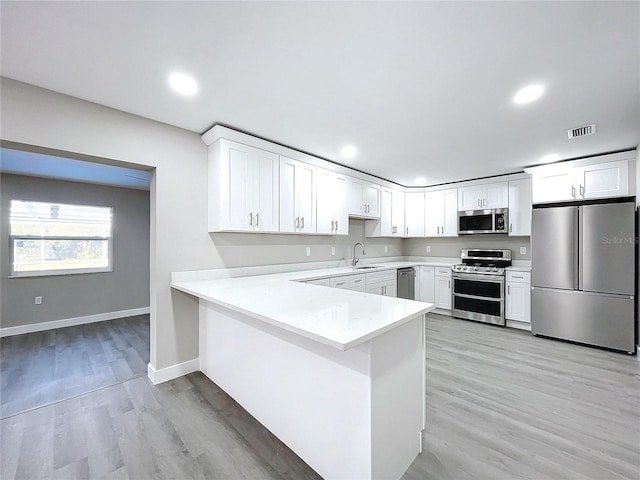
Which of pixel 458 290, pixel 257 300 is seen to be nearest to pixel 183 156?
pixel 257 300

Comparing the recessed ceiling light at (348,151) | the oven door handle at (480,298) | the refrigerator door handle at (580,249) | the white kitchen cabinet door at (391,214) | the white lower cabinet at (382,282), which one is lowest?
the oven door handle at (480,298)

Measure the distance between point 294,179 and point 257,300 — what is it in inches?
74.7

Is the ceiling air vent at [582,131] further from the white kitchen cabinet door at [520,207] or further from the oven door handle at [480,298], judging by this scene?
the oven door handle at [480,298]

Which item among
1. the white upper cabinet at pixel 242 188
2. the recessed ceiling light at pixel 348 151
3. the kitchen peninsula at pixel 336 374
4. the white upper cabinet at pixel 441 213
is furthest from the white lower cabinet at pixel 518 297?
the white upper cabinet at pixel 242 188

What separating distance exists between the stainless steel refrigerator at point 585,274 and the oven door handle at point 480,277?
0.46m

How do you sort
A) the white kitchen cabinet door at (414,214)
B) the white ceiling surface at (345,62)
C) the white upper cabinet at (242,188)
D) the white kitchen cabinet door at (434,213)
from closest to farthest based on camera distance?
the white ceiling surface at (345,62) → the white upper cabinet at (242,188) → the white kitchen cabinet door at (434,213) → the white kitchen cabinet door at (414,214)

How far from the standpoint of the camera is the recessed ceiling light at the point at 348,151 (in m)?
3.29

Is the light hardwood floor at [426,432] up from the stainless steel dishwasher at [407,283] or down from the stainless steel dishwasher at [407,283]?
down

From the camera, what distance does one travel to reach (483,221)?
15.4 ft

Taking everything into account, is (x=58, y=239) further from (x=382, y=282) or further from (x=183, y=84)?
(x=382, y=282)

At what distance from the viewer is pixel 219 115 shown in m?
2.47

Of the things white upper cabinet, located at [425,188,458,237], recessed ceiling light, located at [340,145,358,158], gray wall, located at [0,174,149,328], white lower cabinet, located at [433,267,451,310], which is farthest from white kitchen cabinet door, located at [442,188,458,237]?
gray wall, located at [0,174,149,328]

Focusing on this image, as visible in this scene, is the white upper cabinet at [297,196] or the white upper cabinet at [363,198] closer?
the white upper cabinet at [297,196]

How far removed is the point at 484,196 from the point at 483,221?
1.43 feet
